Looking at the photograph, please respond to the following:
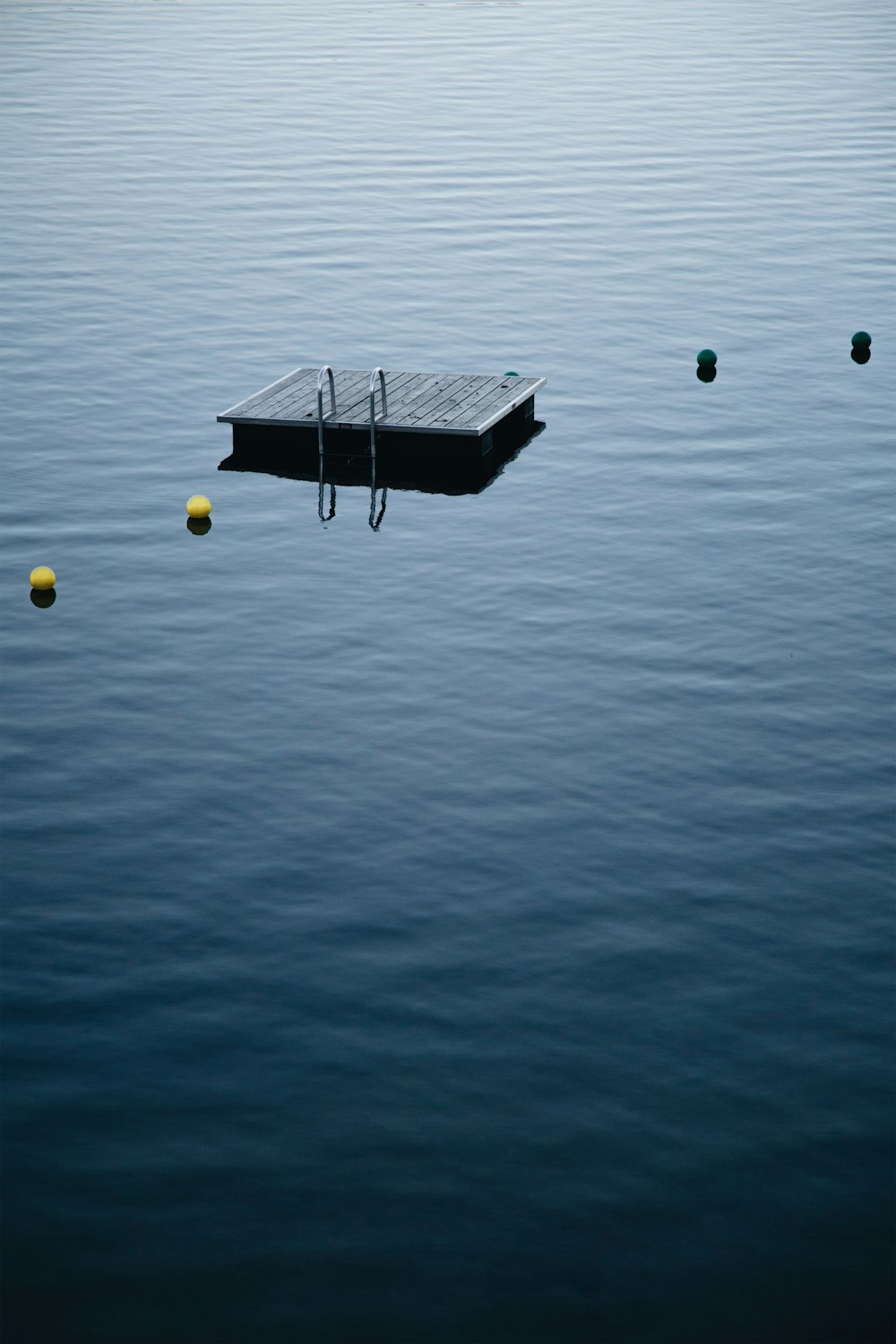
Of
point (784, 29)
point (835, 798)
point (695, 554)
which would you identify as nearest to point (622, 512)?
point (695, 554)

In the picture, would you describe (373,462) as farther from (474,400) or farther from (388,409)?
(474,400)

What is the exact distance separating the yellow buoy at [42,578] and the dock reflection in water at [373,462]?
4.80 m

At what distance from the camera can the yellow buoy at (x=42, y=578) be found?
75.7 ft

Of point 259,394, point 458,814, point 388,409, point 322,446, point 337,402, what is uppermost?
point 259,394

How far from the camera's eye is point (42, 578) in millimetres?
23062

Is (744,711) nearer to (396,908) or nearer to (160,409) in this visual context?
(396,908)

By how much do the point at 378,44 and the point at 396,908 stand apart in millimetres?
65538

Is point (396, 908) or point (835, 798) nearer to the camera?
point (396, 908)

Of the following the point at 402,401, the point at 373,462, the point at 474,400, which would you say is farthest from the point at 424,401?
the point at 373,462

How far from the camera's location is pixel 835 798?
1802 cm

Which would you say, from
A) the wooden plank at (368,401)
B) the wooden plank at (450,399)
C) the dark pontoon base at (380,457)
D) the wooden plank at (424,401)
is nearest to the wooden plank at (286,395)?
the dark pontoon base at (380,457)

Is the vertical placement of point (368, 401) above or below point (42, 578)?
above

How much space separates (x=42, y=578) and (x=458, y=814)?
797 cm

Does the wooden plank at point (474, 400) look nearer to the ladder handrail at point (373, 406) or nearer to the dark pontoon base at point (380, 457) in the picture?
the dark pontoon base at point (380, 457)
